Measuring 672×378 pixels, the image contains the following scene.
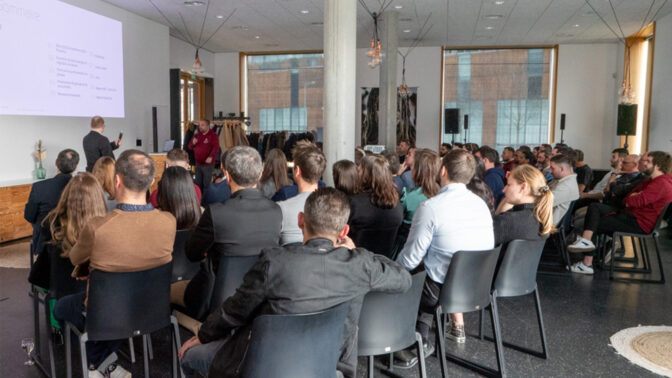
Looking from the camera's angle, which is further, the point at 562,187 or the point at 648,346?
the point at 562,187

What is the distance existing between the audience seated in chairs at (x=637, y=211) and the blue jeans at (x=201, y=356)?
4.43m

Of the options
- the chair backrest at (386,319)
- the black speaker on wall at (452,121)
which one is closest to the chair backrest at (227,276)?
the chair backrest at (386,319)

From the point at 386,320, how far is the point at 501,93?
13.9 meters

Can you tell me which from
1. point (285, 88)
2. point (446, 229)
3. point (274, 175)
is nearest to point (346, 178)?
point (274, 175)

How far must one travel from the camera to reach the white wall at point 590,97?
14148 millimetres

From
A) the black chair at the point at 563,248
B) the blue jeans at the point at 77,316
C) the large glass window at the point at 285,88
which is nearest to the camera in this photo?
the blue jeans at the point at 77,316

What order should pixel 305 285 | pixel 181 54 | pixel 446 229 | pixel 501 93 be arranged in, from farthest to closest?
1. pixel 501 93
2. pixel 181 54
3. pixel 446 229
4. pixel 305 285

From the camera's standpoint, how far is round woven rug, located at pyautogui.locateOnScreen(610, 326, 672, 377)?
128 inches

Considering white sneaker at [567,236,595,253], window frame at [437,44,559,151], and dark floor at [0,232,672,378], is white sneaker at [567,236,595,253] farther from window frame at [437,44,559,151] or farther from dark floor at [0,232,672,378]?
window frame at [437,44,559,151]

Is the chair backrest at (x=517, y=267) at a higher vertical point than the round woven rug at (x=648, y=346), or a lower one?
higher

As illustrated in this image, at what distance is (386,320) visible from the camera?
2244 millimetres

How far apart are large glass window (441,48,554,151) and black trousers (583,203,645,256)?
9545 millimetres

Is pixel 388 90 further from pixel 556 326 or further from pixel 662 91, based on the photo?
pixel 556 326

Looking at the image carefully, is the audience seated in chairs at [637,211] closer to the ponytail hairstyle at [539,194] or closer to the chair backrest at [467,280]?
the ponytail hairstyle at [539,194]
